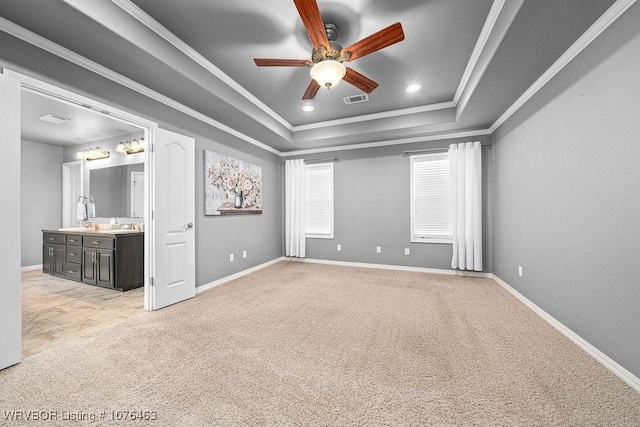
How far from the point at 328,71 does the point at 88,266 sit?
4.66 meters

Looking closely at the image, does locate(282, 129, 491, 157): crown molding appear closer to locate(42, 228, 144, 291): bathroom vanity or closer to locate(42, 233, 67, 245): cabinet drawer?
locate(42, 228, 144, 291): bathroom vanity

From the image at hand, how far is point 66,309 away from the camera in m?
2.97

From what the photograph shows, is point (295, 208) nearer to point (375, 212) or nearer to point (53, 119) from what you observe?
point (375, 212)

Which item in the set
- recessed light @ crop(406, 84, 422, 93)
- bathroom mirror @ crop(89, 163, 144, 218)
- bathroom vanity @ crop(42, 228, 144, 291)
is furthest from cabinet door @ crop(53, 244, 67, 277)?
recessed light @ crop(406, 84, 422, 93)

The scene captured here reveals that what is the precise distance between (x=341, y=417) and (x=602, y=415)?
4.79 feet

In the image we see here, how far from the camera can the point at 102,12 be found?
1.81 m

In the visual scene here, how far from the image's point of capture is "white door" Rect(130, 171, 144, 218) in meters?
4.53

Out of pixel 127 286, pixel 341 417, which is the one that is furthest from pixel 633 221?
pixel 127 286

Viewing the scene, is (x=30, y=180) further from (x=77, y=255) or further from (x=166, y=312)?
(x=166, y=312)

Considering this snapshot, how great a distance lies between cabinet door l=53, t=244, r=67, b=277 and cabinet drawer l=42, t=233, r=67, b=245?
0.29 feet

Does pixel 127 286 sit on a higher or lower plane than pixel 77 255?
lower

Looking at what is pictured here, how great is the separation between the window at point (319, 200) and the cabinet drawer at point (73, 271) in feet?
13.1

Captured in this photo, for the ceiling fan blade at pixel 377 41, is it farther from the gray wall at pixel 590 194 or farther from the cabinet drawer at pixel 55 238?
the cabinet drawer at pixel 55 238

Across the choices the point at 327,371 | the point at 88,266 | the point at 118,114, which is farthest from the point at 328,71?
the point at 88,266
